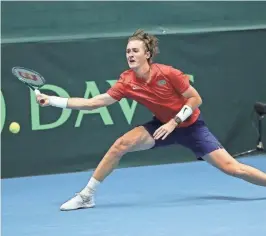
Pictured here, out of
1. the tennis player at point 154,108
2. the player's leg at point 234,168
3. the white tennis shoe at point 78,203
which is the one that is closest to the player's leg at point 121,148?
the tennis player at point 154,108

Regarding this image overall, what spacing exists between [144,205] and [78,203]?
519mm

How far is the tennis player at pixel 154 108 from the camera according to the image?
631 centimetres

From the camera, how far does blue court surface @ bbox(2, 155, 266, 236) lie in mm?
5617

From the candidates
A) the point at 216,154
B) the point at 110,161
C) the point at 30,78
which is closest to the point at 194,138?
the point at 216,154

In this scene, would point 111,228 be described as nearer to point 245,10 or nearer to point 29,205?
point 29,205

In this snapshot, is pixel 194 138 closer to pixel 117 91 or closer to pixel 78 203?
pixel 117 91

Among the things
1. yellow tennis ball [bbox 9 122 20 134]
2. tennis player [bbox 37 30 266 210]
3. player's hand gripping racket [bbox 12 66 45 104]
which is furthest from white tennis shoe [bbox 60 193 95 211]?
yellow tennis ball [bbox 9 122 20 134]

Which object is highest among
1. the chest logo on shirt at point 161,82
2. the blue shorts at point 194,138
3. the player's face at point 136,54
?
the player's face at point 136,54

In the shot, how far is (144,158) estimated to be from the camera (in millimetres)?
8742

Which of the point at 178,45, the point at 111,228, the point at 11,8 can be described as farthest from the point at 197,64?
the point at 111,228

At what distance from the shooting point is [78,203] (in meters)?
6.41

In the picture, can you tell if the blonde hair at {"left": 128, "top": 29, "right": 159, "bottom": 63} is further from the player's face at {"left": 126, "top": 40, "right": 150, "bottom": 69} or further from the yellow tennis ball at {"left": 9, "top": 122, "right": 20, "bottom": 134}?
the yellow tennis ball at {"left": 9, "top": 122, "right": 20, "bottom": 134}

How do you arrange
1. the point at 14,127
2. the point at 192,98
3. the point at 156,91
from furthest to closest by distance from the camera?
1. the point at 14,127
2. the point at 156,91
3. the point at 192,98

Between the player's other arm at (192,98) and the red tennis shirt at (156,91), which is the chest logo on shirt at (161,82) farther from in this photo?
the player's other arm at (192,98)
